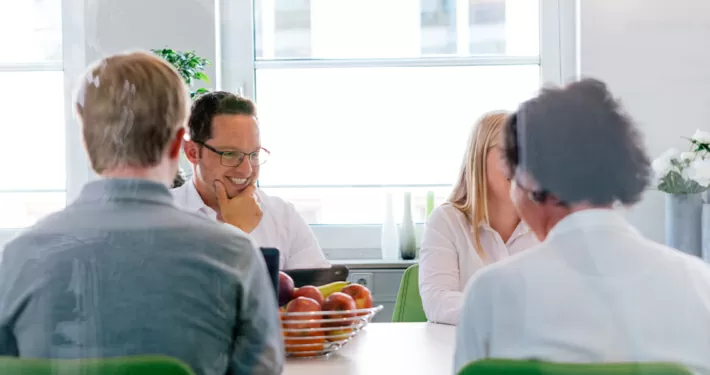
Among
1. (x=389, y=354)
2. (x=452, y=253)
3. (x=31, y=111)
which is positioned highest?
(x=31, y=111)

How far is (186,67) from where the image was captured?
48cm

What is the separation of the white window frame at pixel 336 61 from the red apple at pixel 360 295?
13 centimetres

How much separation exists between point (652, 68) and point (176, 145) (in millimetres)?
286

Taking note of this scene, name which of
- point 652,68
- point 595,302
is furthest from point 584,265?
point 652,68

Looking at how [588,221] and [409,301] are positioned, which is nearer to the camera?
[588,221]

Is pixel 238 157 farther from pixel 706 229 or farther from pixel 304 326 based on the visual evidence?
pixel 706 229

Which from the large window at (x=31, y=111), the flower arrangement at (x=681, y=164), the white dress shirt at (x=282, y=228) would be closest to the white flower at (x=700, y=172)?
the flower arrangement at (x=681, y=164)

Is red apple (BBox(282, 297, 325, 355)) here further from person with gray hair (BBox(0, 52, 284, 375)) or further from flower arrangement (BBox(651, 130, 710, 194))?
flower arrangement (BBox(651, 130, 710, 194))

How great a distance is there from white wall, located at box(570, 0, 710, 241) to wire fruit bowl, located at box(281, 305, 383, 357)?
27cm

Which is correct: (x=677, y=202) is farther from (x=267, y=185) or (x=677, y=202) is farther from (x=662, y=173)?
(x=267, y=185)

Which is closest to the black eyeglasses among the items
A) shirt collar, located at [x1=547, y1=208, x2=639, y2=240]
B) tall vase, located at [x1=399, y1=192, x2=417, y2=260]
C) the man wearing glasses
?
the man wearing glasses

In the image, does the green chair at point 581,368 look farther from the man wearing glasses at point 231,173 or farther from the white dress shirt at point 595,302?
the man wearing glasses at point 231,173

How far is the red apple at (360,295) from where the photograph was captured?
691 mm

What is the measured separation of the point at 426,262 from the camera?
0.67m
